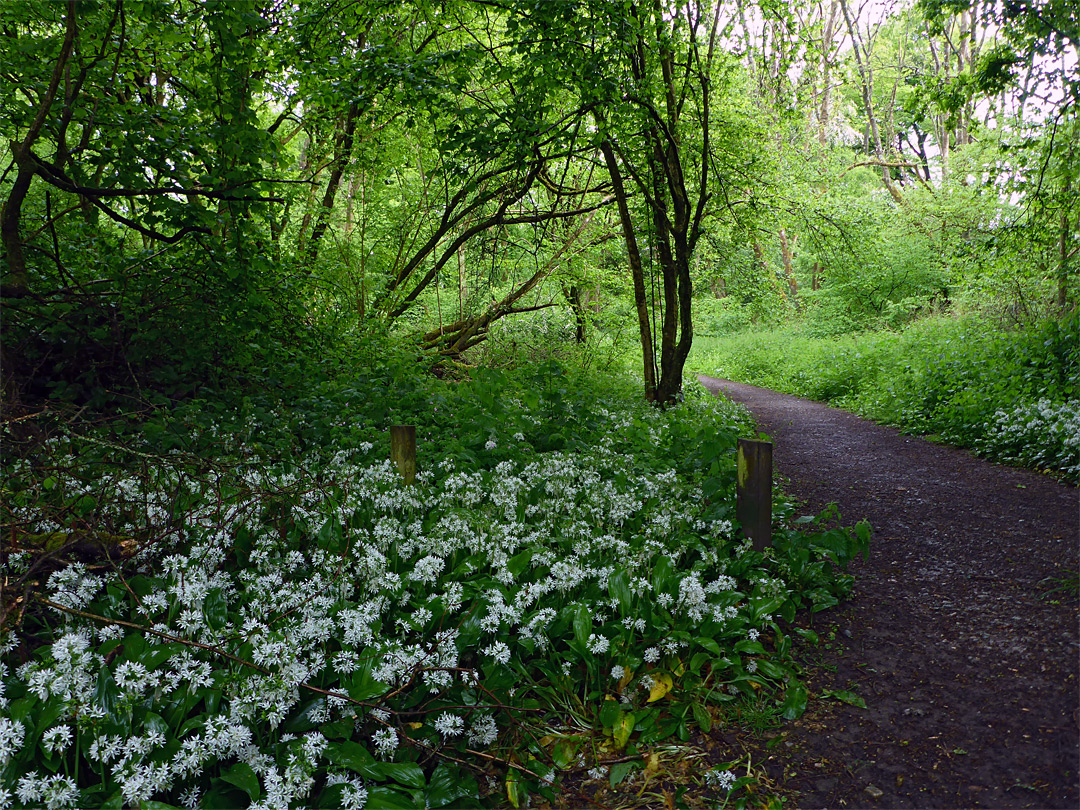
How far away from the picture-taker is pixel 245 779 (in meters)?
2.16

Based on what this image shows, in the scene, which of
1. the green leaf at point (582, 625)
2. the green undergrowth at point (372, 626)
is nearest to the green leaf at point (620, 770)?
the green undergrowth at point (372, 626)

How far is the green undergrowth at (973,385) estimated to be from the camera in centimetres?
694

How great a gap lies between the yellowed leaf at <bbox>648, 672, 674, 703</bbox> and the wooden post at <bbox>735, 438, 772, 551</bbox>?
1.42 metres

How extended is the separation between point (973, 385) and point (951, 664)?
7507 mm

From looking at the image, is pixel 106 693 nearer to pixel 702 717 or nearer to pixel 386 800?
pixel 386 800

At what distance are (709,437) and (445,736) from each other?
4.13 meters

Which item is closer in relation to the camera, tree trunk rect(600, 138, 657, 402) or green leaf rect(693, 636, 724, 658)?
green leaf rect(693, 636, 724, 658)

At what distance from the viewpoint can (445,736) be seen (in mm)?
2564

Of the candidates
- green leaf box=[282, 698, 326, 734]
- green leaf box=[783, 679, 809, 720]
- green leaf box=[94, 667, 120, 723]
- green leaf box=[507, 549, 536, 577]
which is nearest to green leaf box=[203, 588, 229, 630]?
green leaf box=[94, 667, 120, 723]

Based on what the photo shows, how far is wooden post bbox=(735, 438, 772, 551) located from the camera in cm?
423

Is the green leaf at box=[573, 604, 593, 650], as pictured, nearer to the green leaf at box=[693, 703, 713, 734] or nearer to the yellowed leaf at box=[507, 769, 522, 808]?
the green leaf at box=[693, 703, 713, 734]

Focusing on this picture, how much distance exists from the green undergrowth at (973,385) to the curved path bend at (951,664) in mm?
1223

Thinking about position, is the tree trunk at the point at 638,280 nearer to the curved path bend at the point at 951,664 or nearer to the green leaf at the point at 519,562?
the curved path bend at the point at 951,664

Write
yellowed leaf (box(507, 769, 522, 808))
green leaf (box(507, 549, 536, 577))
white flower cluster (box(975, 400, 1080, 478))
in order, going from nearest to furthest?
yellowed leaf (box(507, 769, 522, 808))
green leaf (box(507, 549, 536, 577))
white flower cluster (box(975, 400, 1080, 478))
